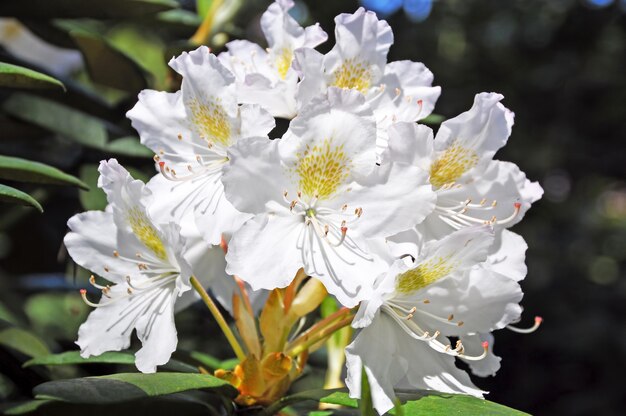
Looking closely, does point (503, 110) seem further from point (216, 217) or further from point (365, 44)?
Answer: point (216, 217)

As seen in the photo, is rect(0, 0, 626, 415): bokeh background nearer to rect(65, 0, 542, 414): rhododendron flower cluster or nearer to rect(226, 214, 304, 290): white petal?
rect(65, 0, 542, 414): rhododendron flower cluster

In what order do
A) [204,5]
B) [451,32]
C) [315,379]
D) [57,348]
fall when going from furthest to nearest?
[451,32] → [315,379] → [204,5] → [57,348]

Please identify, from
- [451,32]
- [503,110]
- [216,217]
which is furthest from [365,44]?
[451,32]

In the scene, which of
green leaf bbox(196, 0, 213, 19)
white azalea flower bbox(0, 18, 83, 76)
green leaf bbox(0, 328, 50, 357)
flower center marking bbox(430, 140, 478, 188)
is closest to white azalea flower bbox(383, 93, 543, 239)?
flower center marking bbox(430, 140, 478, 188)

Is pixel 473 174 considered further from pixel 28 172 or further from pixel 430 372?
pixel 28 172

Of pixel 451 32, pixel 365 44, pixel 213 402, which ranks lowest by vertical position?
Result: pixel 451 32

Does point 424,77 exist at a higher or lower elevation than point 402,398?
higher
